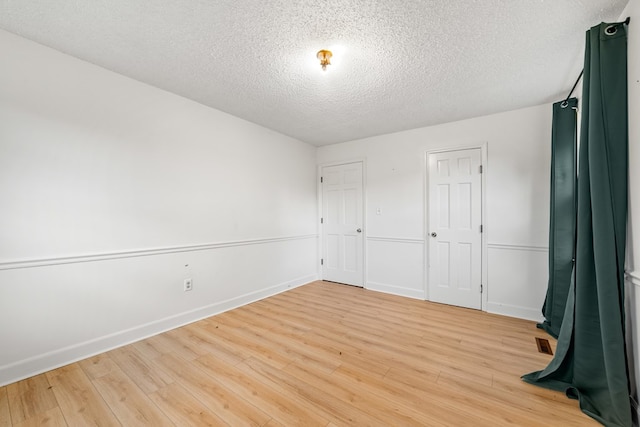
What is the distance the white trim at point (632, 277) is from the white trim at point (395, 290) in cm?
235

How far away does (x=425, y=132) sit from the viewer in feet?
12.2

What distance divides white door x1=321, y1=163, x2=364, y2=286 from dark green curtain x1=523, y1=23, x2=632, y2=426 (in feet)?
9.37

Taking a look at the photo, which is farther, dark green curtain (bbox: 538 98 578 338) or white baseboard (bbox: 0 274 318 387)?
dark green curtain (bbox: 538 98 578 338)

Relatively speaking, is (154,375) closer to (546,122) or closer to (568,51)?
(568,51)

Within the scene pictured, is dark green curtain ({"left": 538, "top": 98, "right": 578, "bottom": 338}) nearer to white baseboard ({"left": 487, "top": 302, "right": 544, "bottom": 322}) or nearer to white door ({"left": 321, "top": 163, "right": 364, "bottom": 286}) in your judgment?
white baseboard ({"left": 487, "top": 302, "right": 544, "bottom": 322})

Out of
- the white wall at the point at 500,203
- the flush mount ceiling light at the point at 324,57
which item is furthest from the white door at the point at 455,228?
the flush mount ceiling light at the point at 324,57

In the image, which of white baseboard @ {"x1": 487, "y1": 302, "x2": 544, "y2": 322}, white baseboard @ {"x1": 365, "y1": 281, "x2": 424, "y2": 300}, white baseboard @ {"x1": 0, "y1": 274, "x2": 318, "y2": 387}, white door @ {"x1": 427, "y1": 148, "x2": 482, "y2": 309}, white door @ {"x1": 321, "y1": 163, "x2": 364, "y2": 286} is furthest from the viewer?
white door @ {"x1": 321, "y1": 163, "x2": 364, "y2": 286}

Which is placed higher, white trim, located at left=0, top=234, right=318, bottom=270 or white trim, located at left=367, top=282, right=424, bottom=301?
white trim, located at left=0, top=234, right=318, bottom=270

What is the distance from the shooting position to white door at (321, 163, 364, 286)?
4.43 m

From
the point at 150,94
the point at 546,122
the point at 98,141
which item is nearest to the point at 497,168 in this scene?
the point at 546,122

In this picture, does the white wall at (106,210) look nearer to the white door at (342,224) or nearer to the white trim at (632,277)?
the white door at (342,224)

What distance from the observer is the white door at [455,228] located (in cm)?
334

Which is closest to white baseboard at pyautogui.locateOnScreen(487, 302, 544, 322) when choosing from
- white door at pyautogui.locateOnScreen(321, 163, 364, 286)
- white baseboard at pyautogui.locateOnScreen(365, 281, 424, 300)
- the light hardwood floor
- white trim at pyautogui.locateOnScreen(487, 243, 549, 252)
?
the light hardwood floor

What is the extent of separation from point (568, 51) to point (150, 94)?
3.75 m
